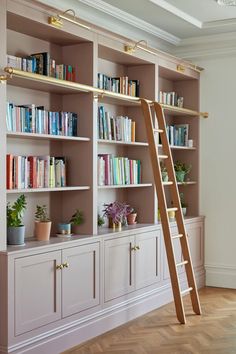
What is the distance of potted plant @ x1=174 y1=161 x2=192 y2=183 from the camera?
6.18m

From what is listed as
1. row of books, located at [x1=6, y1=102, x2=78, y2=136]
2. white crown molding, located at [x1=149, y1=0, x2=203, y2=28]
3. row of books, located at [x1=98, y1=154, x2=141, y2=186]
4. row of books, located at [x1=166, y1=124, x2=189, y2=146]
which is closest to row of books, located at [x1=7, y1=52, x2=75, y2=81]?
row of books, located at [x1=6, y1=102, x2=78, y2=136]

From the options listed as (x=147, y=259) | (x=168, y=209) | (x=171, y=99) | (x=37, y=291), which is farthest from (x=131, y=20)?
(x=37, y=291)

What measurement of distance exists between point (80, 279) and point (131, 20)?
2.60 m

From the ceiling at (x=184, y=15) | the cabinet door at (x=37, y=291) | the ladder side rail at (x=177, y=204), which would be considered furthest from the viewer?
the ladder side rail at (x=177, y=204)

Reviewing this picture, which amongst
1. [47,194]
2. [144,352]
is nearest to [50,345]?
[144,352]

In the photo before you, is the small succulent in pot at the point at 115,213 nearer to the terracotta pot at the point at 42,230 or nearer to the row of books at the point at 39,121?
the row of books at the point at 39,121

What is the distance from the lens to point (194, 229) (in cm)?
617

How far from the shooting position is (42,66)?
167 inches

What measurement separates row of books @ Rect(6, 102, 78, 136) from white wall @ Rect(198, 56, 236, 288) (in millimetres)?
2201

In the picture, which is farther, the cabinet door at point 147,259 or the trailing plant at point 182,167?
the trailing plant at point 182,167

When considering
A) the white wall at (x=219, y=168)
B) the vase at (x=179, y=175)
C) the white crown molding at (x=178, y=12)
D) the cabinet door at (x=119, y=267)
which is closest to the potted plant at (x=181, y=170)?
the vase at (x=179, y=175)

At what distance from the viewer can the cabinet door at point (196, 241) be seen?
240 inches

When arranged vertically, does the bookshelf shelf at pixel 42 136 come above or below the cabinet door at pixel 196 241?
above

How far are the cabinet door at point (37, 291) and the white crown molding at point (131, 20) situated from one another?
88.8 inches
